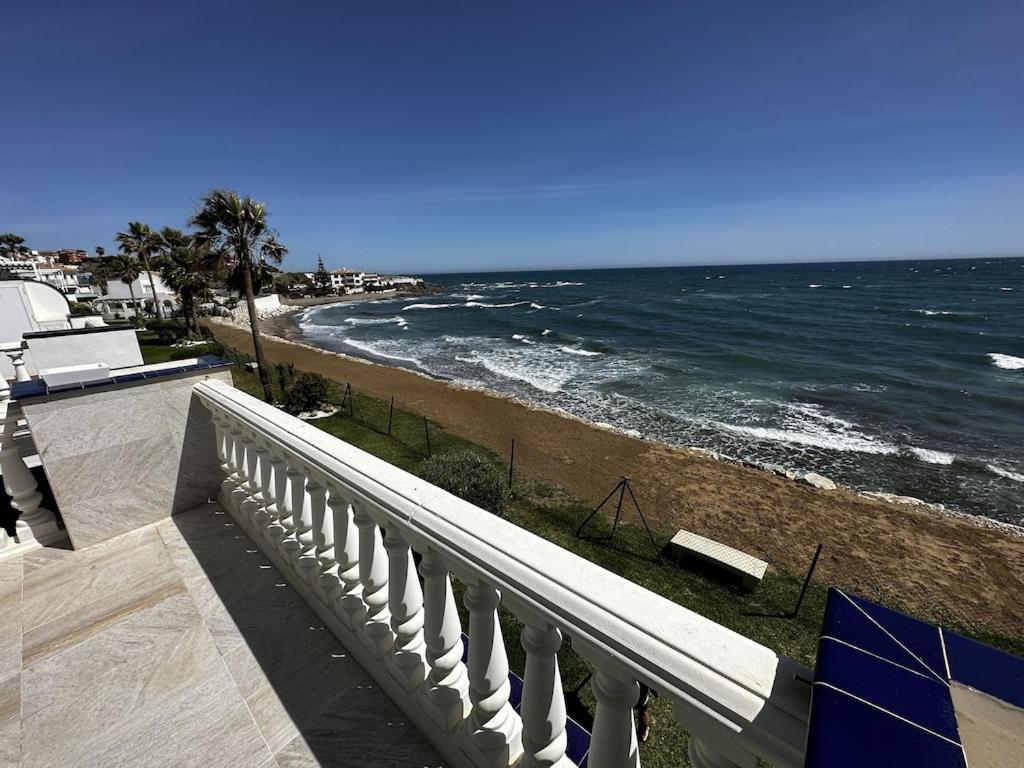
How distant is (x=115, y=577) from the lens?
138 inches

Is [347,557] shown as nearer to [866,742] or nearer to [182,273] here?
[866,742]

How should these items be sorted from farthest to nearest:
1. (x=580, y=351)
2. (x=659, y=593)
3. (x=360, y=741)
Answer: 1. (x=580, y=351)
2. (x=659, y=593)
3. (x=360, y=741)

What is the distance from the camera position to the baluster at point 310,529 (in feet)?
8.59

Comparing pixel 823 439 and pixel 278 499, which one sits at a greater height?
pixel 278 499

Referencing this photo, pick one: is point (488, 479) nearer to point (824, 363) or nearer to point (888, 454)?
point (888, 454)

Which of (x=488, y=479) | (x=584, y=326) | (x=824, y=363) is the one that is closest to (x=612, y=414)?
(x=488, y=479)

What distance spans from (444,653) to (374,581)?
0.57m

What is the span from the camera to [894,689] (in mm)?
764

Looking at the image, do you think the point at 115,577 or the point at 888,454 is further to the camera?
the point at 888,454

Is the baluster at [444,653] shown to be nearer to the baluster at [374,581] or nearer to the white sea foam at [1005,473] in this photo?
the baluster at [374,581]

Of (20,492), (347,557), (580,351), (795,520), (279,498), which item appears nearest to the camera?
(347,557)

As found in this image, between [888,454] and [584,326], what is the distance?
3265 centimetres

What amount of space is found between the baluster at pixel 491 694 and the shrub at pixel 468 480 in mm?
7425

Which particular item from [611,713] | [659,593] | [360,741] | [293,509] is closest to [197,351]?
[659,593]
